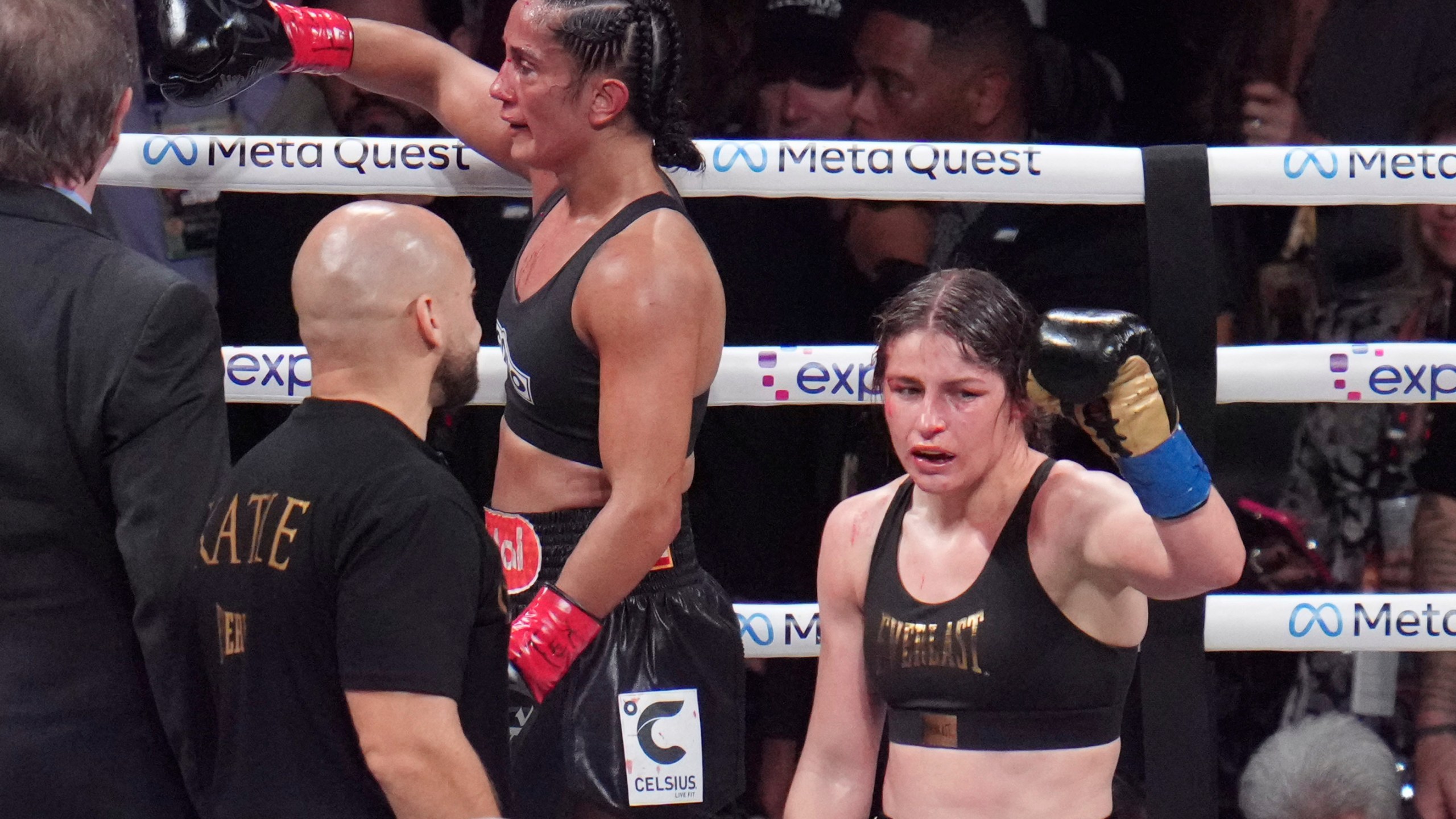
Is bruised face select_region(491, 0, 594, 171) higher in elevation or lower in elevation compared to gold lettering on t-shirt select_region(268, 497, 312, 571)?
higher

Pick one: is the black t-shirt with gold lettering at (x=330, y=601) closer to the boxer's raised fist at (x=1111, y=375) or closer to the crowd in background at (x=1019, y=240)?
the boxer's raised fist at (x=1111, y=375)

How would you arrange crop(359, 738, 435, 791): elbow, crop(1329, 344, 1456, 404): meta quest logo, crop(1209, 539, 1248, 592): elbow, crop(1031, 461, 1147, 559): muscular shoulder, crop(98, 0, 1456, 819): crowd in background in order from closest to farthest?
1. crop(359, 738, 435, 791): elbow
2. crop(1209, 539, 1248, 592): elbow
3. crop(1031, 461, 1147, 559): muscular shoulder
4. crop(1329, 344, 1456, 404): meta quest logo
5. crop(98, 0, 1456, 819): crowd in background

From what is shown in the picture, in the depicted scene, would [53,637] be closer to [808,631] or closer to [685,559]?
[685,559]

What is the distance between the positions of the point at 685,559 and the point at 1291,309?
1348 millimetres

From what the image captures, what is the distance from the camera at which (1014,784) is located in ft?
6.42

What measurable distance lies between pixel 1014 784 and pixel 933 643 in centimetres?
20

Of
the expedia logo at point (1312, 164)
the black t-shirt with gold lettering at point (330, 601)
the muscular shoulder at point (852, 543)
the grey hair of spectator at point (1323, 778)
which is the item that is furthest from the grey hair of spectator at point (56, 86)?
the grey hair of spectator at point (1323, 778)

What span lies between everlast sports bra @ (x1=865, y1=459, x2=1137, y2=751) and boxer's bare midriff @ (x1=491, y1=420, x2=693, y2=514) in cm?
37

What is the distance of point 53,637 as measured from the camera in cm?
153

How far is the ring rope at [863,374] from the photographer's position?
2273 mm

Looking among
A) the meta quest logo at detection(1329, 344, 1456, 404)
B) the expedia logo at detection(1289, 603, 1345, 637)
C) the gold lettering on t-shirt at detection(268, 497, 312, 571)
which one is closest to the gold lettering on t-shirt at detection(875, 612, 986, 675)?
the expedia logo at detection(1289, 603, 1345, 637)

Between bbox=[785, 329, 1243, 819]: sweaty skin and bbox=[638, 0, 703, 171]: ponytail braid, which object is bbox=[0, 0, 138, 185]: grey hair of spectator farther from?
bbox=[785, 329, 1243, 819]: sweaty skin

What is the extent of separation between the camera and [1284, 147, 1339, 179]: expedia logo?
90.0 inches

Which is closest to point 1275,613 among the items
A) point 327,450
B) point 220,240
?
point 327,450
